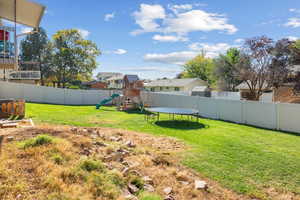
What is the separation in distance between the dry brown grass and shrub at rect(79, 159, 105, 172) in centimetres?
2

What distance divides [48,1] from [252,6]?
37.6 ft

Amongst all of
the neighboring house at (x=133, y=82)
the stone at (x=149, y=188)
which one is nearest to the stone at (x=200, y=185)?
the stone at (x=149, y=188)

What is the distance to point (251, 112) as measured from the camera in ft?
29.9

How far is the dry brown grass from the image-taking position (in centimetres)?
257

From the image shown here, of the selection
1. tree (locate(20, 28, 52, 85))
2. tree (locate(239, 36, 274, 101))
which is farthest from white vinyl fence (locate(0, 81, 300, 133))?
tree (locate(20, 28, 52, 85))

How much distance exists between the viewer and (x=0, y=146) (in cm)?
376

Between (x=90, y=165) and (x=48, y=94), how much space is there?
1681 cm

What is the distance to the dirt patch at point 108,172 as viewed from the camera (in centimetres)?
263

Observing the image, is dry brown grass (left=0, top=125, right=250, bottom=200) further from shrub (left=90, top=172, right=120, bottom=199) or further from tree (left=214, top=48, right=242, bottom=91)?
tree (left=214, top=48, right=242, bottom=91)

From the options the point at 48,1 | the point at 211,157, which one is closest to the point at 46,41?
the point at 48,1

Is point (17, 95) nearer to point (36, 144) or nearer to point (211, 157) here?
point (36, 144)

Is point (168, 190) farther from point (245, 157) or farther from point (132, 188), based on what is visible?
point (245, 157)

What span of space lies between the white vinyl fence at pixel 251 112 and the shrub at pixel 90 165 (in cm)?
798

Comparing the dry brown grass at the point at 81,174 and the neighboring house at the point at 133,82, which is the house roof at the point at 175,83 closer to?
the neighboring house at the point at 133,82
